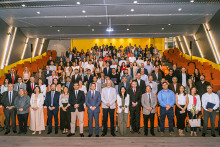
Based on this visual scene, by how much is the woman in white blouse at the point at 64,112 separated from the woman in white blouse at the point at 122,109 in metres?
1.50

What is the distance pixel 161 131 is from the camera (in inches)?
220

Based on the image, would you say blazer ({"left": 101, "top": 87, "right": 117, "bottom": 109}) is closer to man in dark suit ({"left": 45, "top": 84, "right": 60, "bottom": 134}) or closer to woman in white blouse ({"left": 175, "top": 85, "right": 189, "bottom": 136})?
man in dark suit ({"left": 45, "top": 84, "right": 60, "bottom": 134})

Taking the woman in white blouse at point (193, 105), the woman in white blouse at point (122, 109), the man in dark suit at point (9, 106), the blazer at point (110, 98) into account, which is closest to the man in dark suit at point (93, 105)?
the blazer at point (110, 98)

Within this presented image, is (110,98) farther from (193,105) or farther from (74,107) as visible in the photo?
(193,105)

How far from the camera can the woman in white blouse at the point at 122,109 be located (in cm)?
560

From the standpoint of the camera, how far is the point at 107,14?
10.1 meters

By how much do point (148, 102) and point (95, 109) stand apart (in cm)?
151

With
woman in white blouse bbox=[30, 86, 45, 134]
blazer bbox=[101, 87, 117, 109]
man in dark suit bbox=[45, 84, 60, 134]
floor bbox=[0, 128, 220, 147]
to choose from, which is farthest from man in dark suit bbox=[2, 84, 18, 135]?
blazer bbox=[101, 87, 117, 109]

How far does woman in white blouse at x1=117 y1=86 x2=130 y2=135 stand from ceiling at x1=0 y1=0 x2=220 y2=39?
4.55 metres

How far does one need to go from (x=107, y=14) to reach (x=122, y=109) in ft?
20.1

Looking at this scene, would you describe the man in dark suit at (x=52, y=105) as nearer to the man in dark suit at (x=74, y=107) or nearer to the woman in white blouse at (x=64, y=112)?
the woman in white blouse at (x=64, y=112)

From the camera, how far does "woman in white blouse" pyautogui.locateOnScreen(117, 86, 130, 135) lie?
560 centimetres

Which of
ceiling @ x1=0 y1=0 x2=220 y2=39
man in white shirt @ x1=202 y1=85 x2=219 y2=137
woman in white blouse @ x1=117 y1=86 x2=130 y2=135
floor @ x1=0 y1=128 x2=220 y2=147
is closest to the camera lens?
floor @ x1=0 y1=128 x2=220 y2=147

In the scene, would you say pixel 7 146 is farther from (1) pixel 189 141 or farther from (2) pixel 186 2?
(2) pixel 186 2
